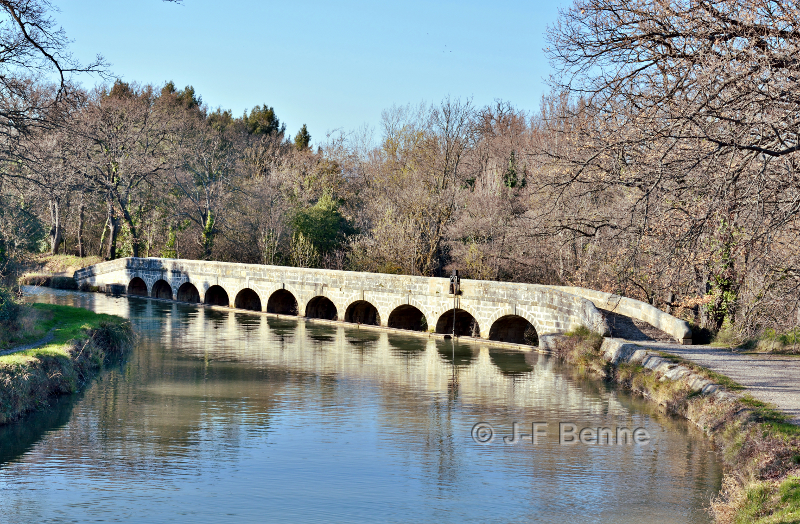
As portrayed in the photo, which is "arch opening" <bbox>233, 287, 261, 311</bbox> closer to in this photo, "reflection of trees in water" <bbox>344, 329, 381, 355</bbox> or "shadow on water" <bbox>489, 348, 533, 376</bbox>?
"reflection of trees in water" <bbox>344, 329, 381, 355</bbox>

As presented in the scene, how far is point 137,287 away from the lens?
3525cm

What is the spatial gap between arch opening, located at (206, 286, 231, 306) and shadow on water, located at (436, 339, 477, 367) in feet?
40.3

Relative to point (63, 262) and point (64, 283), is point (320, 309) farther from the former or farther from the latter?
point (63, 262)

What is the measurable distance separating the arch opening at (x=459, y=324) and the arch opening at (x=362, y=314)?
2823mm

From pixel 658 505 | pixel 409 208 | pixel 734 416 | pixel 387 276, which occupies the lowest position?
pixel 658 505

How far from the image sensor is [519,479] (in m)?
9.86

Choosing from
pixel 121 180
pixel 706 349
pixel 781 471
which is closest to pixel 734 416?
pixel 781 471

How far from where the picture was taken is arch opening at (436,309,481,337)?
23.2 metres

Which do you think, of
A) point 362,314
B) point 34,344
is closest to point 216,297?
point 362,314

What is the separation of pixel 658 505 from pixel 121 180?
34.3 m

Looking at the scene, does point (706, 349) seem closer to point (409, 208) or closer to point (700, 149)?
point (700, 149)

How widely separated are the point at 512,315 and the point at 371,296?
5.15 metres

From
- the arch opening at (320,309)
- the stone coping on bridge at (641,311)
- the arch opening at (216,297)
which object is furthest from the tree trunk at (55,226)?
the stone coping on bridge at (641,311)

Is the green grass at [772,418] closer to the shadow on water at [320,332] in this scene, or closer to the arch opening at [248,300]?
the shadow on water at [320,332]
